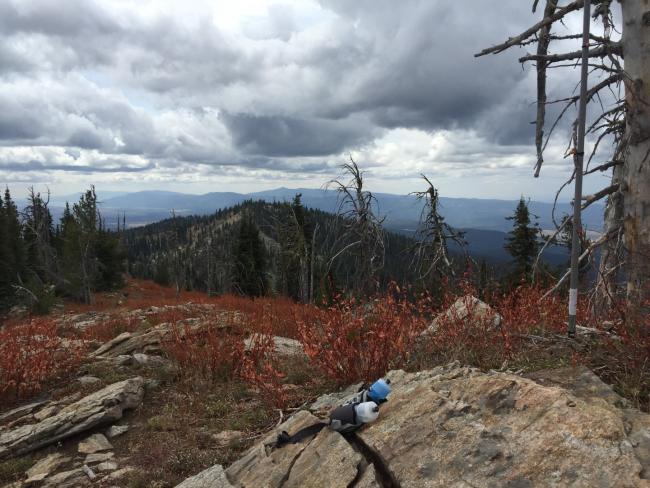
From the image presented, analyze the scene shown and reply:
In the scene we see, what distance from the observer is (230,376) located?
21.7 ft

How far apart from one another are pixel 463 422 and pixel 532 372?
124cm

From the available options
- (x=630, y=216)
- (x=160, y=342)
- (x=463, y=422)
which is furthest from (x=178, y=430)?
(x=630, y=216)

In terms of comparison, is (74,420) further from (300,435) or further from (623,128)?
(623,128)

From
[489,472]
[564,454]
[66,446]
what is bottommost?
[66,446]

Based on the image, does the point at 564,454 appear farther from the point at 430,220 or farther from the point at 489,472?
the point at 430,220

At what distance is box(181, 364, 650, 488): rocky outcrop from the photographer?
7.91 feet

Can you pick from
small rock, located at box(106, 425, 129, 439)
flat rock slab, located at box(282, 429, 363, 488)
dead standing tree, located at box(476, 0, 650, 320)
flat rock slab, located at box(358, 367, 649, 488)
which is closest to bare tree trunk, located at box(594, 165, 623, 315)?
dead standing tree, located at box(476, 0, 650, 320)

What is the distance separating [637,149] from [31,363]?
9.05 m

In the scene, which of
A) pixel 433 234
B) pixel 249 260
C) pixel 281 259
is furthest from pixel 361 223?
pixel 249 260

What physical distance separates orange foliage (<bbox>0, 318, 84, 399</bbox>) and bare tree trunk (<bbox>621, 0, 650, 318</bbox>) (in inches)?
332

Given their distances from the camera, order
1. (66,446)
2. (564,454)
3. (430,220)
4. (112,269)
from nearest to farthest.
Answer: (564,454) < (66,446) < (430,220) < (112,269)

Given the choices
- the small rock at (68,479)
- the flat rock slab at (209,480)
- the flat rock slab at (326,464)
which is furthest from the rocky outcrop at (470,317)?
the small rock at (68,479)

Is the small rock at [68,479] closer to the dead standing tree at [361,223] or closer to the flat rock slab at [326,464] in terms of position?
the flat rock slab at [326,464]

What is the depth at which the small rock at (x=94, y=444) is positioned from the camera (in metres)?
4.81
